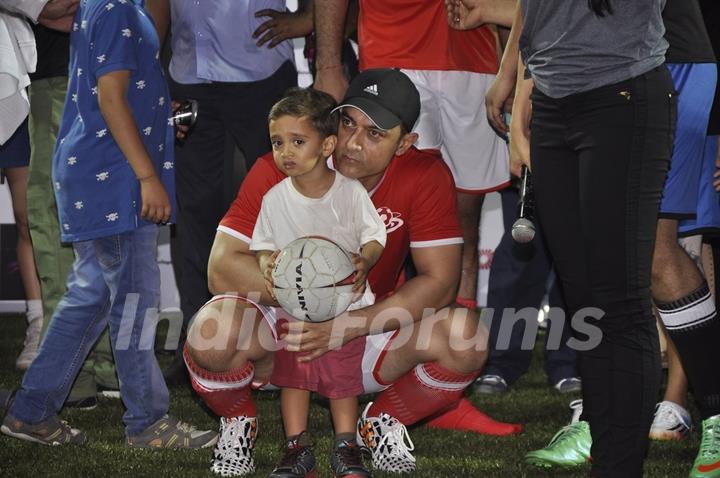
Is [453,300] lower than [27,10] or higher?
lower

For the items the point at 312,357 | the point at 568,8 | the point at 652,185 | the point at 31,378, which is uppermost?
the point at 568,8

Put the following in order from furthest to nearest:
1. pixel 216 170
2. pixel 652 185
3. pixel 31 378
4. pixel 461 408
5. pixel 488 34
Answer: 1. pixel 216 170
2. pixel 488 34
3. pixel 461 408
4. pixel 31 378
5. pixel 652 185

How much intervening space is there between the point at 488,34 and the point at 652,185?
2.02m

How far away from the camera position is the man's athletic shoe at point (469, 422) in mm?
4258

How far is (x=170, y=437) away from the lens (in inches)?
156

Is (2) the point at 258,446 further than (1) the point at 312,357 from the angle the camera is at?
Yes

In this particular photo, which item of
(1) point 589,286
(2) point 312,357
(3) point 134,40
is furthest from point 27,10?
(1) point 589,286

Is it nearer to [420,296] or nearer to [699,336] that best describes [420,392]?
[420,296]

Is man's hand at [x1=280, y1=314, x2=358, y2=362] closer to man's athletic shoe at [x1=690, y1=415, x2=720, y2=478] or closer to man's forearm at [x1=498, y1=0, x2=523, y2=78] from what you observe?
man's forearm at [x1=498, y1=0, x2=523, y2=78]

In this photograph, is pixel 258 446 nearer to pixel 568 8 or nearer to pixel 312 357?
pixel 312 357

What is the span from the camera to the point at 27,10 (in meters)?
3.98

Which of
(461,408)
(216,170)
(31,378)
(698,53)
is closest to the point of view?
(698,53)

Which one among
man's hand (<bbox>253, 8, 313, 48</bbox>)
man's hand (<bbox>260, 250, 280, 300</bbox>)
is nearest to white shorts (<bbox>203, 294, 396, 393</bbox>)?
man's hand (<bbox>260, 250, 280, 300</bbox>)

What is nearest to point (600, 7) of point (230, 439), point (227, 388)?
point (227, 388)
